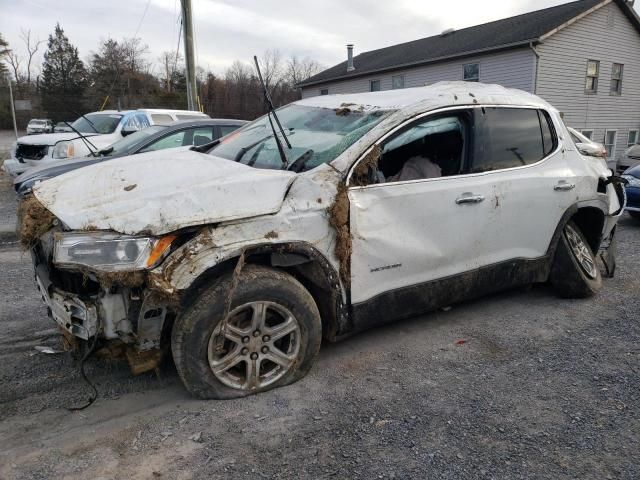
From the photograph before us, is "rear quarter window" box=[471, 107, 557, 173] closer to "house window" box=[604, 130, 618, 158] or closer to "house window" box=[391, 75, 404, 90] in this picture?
"house window" box=[391, 75, 404, 90]

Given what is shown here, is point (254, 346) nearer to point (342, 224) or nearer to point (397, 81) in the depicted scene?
point (342, 224)

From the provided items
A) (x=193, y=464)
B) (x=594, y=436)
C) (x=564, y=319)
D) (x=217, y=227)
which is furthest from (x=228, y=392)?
(x=564, y=319)

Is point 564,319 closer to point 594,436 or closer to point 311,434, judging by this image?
point 594,436

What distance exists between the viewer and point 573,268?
4.60 metres

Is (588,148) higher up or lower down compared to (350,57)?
Answer: lower down

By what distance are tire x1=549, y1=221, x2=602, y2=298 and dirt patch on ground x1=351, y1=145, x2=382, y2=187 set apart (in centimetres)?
220

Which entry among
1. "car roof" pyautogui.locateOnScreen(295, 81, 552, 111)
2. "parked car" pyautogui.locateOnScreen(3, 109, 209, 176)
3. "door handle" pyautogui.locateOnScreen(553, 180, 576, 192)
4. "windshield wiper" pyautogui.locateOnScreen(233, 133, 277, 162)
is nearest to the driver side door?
"car roof" pyautogui.locateOnScreen(295, 81, 552, 111)

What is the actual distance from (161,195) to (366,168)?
4.20 ft

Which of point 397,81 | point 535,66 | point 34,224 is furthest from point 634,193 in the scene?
point 397,81

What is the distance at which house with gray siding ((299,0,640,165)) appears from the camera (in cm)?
1983

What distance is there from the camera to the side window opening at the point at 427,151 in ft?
11.6

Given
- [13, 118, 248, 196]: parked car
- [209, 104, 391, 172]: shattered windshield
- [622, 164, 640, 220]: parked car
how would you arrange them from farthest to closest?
[622, 164, 640, 220]: parked car
[13, 118, 248, 196]: parked car
[209, 104, 391, 172]: shattered windshield

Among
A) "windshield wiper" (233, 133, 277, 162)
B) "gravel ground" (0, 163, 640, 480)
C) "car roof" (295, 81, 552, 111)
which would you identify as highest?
"car roof" (295, 81, 552, 111)

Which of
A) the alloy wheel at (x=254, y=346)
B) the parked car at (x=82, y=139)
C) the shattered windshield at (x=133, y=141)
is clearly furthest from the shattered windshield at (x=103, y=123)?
the alloy wheel at (x=254, y=346)
